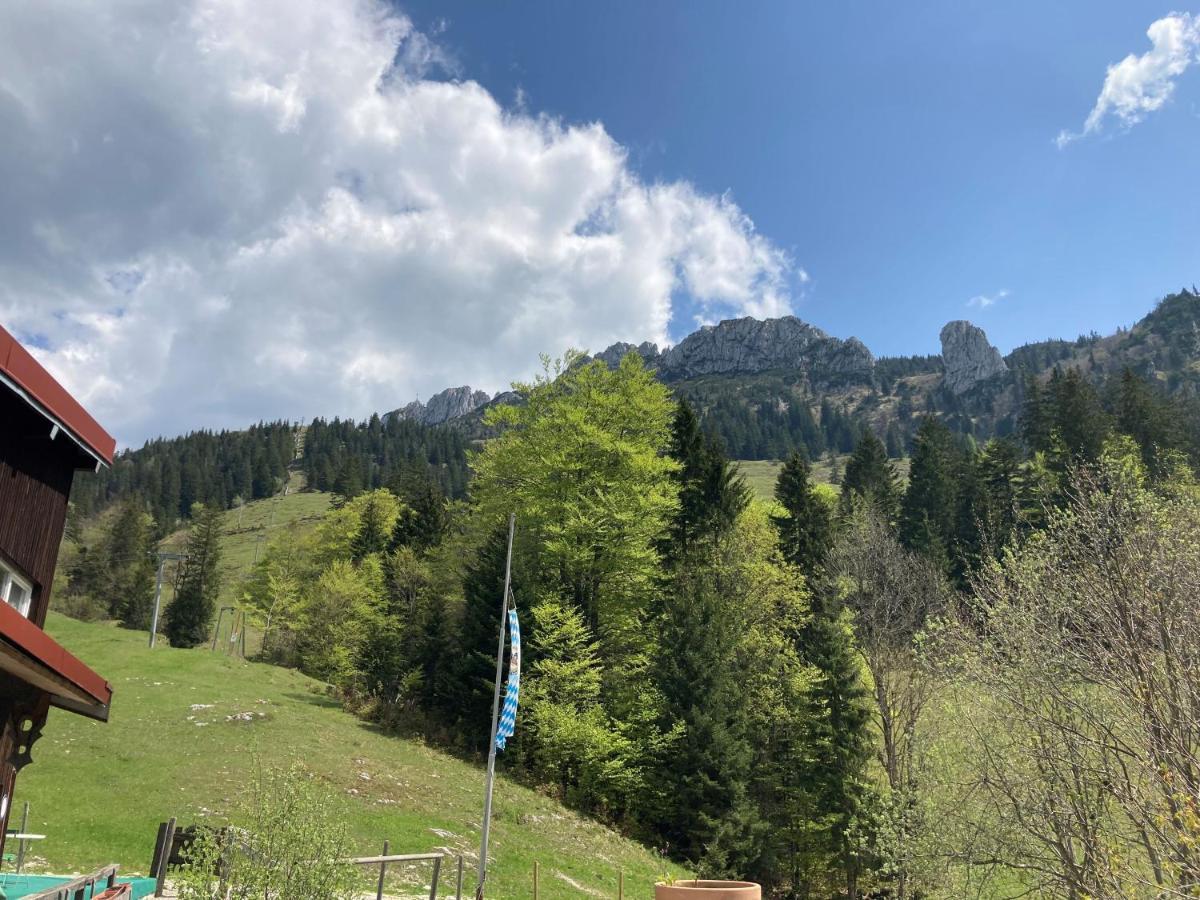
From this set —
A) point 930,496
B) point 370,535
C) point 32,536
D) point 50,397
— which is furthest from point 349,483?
point 50,397

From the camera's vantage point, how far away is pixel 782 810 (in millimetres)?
35250

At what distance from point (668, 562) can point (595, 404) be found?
9.67m

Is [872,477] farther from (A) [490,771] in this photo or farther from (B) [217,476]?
(B) [217,476]

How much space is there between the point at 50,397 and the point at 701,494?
34.9 metres

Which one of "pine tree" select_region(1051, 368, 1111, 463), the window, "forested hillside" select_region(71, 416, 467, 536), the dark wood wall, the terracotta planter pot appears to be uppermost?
"forested hillside" select_region(71, 416, 467, 536)

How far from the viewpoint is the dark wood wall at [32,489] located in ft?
35.6

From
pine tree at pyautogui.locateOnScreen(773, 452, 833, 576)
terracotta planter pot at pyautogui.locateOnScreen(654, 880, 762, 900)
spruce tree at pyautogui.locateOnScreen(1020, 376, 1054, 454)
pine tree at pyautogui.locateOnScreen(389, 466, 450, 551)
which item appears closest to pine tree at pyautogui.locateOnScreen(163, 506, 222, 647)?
pine tree at pyautogui.locateOnScreen(389, 466, 450, 551)

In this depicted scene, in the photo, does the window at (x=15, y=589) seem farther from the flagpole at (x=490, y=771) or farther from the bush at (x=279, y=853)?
the flagpole at (x=490, y=771)

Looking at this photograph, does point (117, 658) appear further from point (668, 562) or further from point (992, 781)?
point (992, 781)

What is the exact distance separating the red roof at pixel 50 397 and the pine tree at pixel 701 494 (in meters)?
30.1

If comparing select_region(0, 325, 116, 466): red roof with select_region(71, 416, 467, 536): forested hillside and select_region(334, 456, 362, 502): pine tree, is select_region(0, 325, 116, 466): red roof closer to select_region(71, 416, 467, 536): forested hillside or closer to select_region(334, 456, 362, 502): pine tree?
select_region(334, 456, 362, 502): pine tree

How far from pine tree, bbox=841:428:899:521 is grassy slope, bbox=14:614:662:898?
2119 inches

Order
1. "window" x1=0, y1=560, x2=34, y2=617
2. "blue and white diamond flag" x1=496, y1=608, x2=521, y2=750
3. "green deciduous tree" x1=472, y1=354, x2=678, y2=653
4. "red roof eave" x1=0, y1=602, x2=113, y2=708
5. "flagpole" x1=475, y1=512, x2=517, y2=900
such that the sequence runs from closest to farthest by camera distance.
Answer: "red roof eave" x1=0, y1=602, x2=113, y2=708 → "window" x1=0, y1=560, x2=34, y2=617 → "flagpole" x1=475, y1=512, x2=517, y2=900 → "blue and white diamond flag" x1=496, y1=608, x2=521, y2=750 → "green deciduous tree" x1=472, y1=354, x2=678, y2=653

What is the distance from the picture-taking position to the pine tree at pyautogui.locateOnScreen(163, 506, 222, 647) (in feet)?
242
